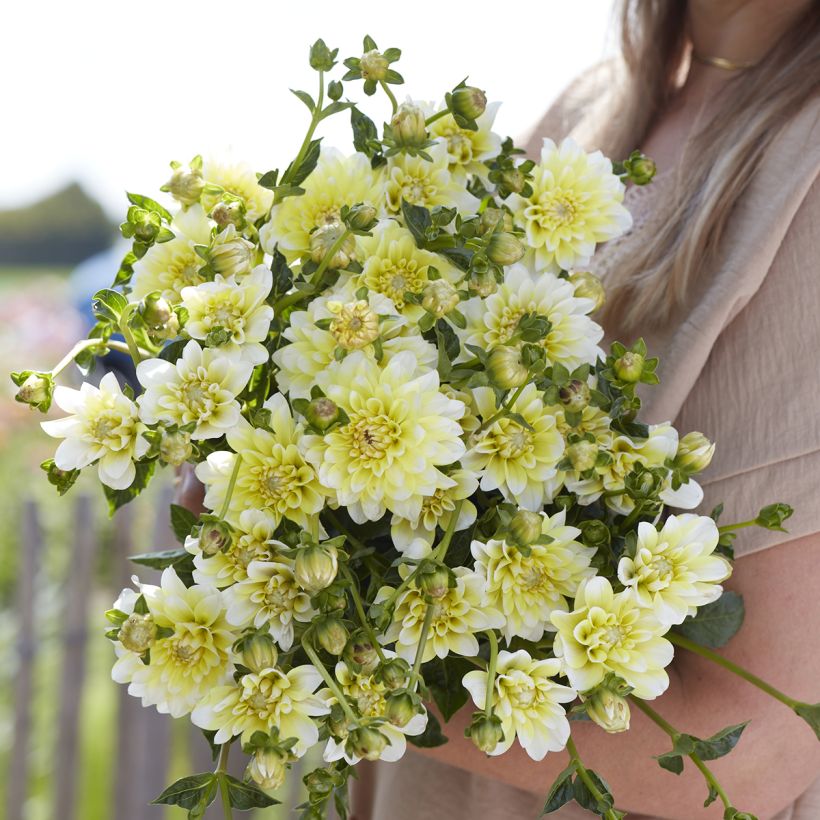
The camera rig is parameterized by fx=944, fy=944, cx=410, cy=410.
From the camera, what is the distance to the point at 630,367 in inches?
21.7

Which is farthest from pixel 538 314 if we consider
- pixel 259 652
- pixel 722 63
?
pixel 722 63

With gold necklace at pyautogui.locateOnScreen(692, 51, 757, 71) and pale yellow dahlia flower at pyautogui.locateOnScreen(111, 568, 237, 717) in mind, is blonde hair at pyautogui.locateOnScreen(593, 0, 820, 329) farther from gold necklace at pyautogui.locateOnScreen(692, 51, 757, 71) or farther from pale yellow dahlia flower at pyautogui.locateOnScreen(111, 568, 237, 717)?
pale yellow dahlia flower at pyautogui.locateOnScreen(111, 568, 237, 717)

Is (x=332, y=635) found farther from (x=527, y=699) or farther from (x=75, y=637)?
(x=75, y=637)

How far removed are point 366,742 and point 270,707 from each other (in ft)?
0.20

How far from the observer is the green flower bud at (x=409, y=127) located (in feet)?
1.90

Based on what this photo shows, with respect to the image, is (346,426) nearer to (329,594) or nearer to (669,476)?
(329,594)

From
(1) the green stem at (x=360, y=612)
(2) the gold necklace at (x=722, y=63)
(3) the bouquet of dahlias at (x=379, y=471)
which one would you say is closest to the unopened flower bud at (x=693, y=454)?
(3) the bouquet of dahlias at (x=379, y=471)

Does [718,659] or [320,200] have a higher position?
[320,200]

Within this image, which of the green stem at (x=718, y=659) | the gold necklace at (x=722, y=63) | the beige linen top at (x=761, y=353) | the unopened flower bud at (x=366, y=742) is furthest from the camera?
the gold necklace at (x=722, y=63)

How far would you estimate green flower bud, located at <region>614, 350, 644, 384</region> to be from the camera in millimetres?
550

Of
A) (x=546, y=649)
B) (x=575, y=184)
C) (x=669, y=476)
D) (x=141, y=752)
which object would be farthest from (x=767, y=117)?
(x=141, y=752)

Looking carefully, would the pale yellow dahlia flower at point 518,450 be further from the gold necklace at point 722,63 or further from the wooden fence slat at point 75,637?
the wooden fence slat at point 75,637

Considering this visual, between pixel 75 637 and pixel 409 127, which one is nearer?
pixel 409 127

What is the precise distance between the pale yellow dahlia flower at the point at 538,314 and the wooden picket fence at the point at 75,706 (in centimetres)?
167
